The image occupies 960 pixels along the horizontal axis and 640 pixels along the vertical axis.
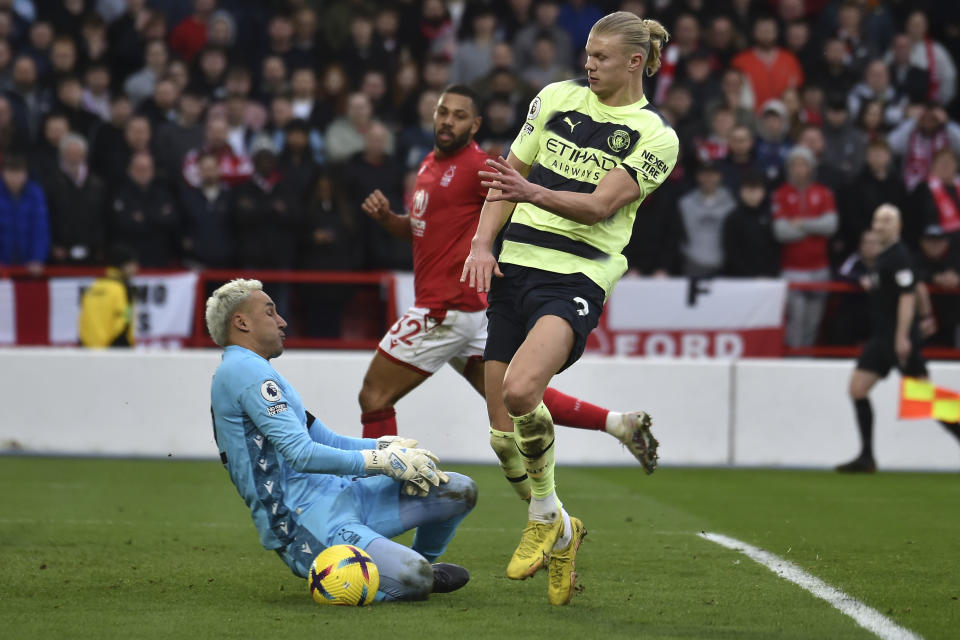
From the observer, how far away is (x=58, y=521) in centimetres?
830

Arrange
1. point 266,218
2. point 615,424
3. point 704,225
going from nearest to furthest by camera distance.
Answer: point 615,424 → point 266,218 → point 704,225

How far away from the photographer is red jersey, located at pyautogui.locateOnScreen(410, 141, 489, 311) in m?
7.94

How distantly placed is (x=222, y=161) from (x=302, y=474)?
28.0 feet

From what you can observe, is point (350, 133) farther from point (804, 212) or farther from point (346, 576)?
point (346, 576)

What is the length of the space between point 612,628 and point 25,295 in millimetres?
9122

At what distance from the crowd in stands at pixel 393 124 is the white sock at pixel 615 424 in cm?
653

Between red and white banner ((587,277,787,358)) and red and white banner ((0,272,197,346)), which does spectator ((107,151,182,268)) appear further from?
red and white banner ((587,277,787,358))

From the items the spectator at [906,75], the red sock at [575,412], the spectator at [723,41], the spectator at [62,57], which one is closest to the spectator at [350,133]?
the spectator at [62,57]

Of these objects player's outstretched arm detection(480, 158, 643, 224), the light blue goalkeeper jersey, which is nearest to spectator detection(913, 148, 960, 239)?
player's outstretched arm detection(480, 158, 643, 224)

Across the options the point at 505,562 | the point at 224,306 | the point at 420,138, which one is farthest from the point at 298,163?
the point at 224,306

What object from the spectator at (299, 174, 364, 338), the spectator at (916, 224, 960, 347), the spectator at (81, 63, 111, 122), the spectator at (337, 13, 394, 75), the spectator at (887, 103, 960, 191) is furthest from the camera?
the spectator at (337, 13, 394, 75)

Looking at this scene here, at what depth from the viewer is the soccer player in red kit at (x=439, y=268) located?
26.0 feet

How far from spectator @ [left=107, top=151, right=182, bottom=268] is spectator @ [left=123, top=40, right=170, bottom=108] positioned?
6.34ft

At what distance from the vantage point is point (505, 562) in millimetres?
6957
